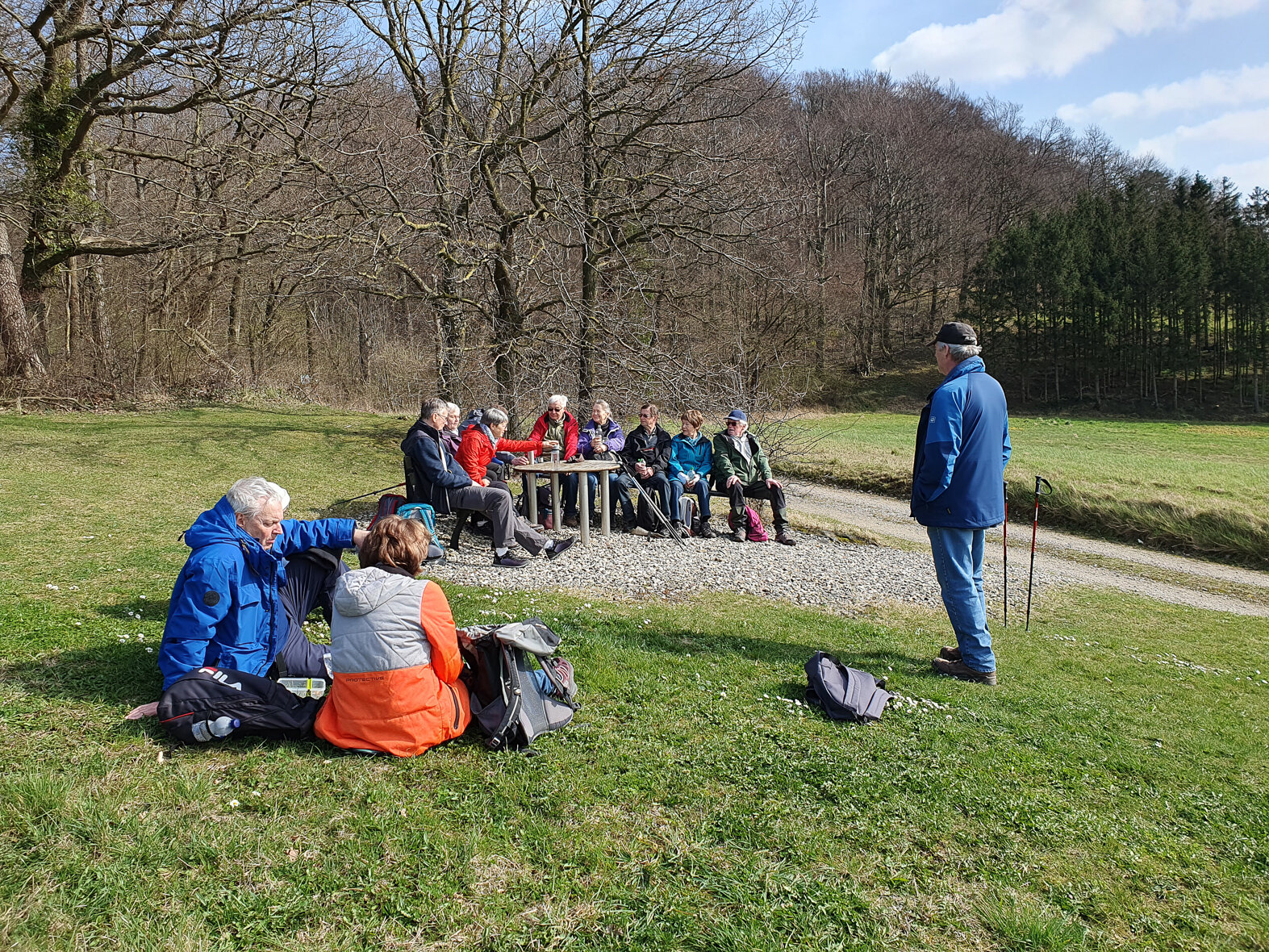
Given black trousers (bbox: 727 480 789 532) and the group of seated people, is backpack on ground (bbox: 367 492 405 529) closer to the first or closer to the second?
the group of seated people

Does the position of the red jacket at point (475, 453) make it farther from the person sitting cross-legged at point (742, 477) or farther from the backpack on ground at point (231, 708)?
the backpack on ground at point (231, 708)

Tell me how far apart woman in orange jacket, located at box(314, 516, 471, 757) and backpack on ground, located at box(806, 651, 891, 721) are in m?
2.10

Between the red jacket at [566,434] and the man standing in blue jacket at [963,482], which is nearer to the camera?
the man standing in blue jacket at [963,482]

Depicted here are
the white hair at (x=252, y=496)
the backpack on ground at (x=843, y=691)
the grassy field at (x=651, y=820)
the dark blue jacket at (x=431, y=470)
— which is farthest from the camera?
the dark blue jacket at (x=431, y=470)

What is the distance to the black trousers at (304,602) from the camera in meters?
4.38

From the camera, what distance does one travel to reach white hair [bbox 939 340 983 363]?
556 cm

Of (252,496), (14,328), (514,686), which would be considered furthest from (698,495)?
(14,328)

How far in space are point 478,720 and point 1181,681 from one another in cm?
569

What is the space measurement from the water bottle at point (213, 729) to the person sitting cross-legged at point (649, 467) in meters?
7.01

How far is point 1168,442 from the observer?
2772 centimetres

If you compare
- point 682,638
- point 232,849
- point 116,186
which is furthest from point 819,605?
point 116,186

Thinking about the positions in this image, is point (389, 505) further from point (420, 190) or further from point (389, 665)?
point (420, 190)

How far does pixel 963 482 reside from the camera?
17.7 feet

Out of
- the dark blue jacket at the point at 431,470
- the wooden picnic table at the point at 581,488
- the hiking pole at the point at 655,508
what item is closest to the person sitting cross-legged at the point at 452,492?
the dark blue jacket at the point at 431,470
